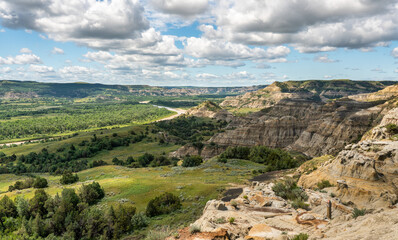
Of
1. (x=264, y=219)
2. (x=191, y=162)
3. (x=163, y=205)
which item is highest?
(x=264, y=219)

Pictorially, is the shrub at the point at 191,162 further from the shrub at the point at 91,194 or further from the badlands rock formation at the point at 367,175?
the badlands rock formation at the point at 367,175

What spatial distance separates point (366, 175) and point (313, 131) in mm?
68821

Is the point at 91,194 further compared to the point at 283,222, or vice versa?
the point at 91,194

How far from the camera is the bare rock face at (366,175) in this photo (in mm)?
23688

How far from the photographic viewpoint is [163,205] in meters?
32.0

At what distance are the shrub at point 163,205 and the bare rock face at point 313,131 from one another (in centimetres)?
6279

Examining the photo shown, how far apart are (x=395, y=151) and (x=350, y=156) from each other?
186 inches

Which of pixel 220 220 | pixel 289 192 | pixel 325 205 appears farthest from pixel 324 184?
pixel 220 220

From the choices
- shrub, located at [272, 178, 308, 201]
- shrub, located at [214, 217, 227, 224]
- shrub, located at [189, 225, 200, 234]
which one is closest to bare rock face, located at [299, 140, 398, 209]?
shrub, located at [272, 178, 308, 201]

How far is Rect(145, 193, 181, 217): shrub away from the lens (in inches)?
1219

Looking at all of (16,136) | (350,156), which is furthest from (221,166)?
(16,136)

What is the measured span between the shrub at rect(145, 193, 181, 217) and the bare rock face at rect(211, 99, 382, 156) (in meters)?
62.8

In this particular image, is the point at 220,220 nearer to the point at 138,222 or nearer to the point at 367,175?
the point at 138,222

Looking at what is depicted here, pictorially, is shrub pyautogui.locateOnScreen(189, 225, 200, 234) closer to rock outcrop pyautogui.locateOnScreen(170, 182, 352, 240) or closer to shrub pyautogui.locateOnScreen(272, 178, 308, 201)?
rock outcrop pyautogui.locateOnScreen(170, 182, 352, 240)
